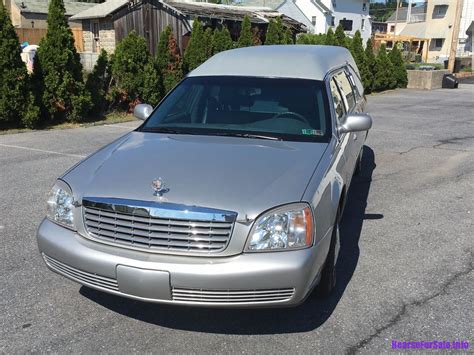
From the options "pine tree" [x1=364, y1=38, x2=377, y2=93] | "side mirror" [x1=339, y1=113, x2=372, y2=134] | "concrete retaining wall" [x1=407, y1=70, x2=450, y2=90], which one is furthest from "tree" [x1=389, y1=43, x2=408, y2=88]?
"side mirror" [x1=339, y1=113, x2=372, y2=134]

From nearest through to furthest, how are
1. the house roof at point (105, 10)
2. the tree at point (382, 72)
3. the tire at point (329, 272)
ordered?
the tire at point (329, 272) → the tree at point (382, 72) → the house roof at point (105, 10)

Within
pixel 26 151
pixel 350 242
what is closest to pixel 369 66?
pixel 26 151

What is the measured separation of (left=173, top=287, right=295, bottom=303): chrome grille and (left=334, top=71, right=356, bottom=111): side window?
9.27 ft

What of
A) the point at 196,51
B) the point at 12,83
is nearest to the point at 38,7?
the point at 196,51

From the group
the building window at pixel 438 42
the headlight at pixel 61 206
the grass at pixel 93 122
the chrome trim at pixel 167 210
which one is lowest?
the grass at pixel 93 122

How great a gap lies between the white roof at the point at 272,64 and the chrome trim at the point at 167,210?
85.4 inches

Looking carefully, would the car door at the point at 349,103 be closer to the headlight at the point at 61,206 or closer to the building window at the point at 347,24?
the headlight at the point at 61,206

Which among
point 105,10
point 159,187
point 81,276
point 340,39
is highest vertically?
point 105,10

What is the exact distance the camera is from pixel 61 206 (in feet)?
10.6

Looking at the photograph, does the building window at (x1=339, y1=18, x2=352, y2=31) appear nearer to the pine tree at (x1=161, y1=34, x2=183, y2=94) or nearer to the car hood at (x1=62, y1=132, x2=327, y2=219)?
the pine tree at (x1=161, y1=34, x2=183, y2=94)

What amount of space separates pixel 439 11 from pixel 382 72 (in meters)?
→ 39.5

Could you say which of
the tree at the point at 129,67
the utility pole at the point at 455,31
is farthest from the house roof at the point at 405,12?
the tree at the point at 129,67

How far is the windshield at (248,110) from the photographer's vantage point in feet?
13.3

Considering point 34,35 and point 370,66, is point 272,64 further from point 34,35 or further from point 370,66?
point 34,35
